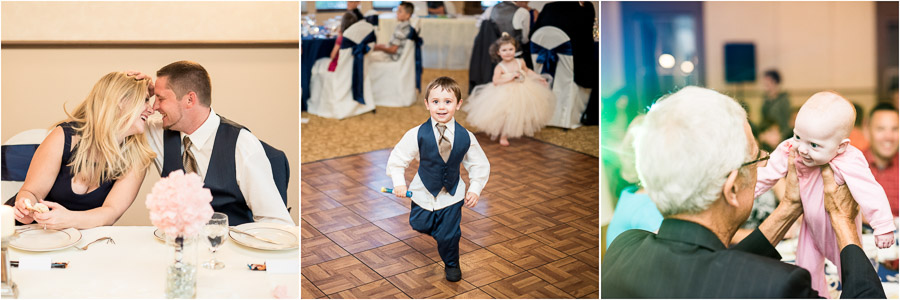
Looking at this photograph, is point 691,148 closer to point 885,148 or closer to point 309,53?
point 885,148

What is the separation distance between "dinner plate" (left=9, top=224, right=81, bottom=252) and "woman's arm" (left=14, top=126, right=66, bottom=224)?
0.45ft

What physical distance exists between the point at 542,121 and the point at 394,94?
2349 mm

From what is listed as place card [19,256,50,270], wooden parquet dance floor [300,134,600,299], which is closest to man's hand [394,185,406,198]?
wooden parquet dance floor [300,134,600,299]

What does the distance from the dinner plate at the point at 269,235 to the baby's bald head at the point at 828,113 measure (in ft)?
5.95

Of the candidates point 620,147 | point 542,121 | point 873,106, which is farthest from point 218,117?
point 542,121

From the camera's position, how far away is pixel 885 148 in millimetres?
2963

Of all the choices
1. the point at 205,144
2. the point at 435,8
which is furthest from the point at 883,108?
the point at 435,8

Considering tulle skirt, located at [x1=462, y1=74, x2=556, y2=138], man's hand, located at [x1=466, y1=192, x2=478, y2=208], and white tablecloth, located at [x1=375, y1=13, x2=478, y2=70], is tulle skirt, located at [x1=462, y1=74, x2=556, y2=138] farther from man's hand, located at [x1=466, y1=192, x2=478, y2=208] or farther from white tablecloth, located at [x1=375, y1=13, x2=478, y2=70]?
white tablecloth, located at [x1=375, y1=13, x2=478, y2=70]

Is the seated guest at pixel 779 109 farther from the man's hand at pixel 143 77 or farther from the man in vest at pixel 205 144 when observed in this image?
the man's hand at pixel 143 77

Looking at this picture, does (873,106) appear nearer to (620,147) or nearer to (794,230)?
(794,230)

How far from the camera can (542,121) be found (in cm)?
607

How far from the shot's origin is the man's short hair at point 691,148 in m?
2.70

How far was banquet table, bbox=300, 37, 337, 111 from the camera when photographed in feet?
24.0

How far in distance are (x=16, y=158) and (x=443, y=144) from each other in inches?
61.6
